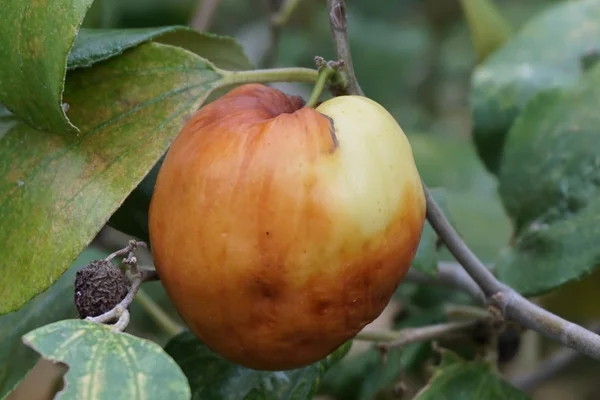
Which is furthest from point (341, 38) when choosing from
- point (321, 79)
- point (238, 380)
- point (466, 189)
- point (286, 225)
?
point (466, 189)

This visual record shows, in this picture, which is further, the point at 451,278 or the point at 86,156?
the point at 451,278

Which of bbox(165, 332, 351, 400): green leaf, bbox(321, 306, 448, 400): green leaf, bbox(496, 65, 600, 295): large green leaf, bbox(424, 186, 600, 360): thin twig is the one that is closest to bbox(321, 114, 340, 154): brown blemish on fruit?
bbox(424, 186, 600, 360): thin twig

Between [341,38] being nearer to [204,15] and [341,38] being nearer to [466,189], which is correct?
[204,15]

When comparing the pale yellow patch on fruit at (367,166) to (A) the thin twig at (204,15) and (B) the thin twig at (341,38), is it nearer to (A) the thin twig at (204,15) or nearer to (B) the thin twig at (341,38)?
(B) the thin twig at (341,38)

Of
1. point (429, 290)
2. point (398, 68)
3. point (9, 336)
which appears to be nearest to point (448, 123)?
point (398, 68)

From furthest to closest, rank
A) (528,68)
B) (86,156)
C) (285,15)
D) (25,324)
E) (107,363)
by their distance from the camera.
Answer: (285,15), (528,68), (25,324), (86,156), (107,363)
